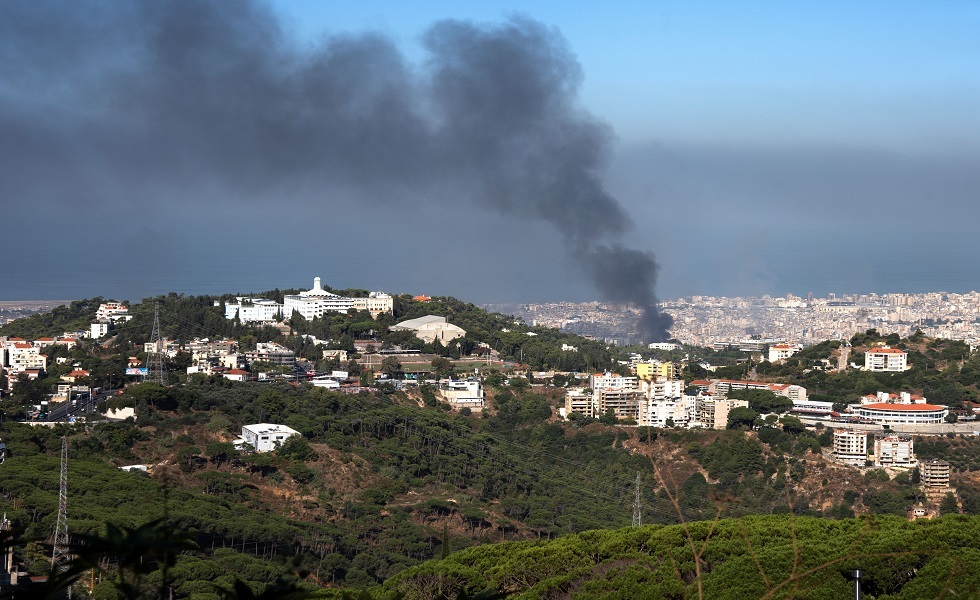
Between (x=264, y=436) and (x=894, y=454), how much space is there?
13199 millimetres

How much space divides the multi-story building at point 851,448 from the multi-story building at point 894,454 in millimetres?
315

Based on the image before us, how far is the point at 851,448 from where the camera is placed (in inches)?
971

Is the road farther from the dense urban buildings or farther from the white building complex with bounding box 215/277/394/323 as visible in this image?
the dense urban buildings

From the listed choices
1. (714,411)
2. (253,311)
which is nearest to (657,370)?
(714,411)

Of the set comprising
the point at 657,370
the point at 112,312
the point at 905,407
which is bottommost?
the point at 905,407

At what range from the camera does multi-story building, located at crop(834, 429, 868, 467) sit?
24375 mm

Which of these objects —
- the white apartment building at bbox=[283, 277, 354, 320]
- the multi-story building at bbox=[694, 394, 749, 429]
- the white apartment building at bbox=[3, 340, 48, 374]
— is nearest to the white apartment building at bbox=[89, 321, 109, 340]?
the white apartment building at bbox=[3, 340, 48, 374]

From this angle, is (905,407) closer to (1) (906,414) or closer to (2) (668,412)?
(1) (906,414)

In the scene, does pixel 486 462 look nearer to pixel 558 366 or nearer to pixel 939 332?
pixel 558 366

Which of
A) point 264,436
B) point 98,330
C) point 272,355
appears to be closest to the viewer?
point 264,436

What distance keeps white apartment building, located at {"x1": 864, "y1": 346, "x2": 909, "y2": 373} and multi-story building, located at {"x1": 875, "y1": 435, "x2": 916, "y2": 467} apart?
839 cm

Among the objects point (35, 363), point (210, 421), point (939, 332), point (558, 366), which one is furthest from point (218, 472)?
point (939, 332)

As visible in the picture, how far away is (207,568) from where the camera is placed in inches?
526

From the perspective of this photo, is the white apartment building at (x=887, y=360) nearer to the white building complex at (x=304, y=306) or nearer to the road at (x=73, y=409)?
the white building complex at (x=304, y=306)
